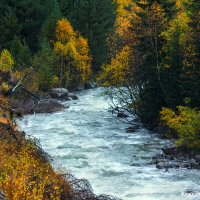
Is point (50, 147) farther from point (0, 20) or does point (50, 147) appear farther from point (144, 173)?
point (0, 20)

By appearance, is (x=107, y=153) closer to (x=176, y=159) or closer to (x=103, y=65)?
(x=176, y=159)

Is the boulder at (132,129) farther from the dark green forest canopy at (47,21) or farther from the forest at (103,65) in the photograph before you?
the dark green forest canopy at (47,21)

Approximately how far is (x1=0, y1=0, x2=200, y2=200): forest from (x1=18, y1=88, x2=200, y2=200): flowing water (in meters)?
2.60

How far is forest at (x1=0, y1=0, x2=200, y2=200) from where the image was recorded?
1945 centimetres

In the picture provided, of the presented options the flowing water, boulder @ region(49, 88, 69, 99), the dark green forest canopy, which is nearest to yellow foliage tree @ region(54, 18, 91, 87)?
the dark green forest canopy

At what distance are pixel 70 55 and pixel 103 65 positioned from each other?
1611 cm

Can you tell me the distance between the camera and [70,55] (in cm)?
6141

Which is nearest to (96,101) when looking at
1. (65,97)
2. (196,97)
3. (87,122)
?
(65,97)

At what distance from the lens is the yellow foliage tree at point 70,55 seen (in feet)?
201

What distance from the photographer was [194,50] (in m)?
32.7

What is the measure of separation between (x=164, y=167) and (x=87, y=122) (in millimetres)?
16068

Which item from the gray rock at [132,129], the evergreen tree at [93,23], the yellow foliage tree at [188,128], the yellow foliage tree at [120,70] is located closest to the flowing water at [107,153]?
the gray rock at [132,129]

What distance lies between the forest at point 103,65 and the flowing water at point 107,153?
2.60 m

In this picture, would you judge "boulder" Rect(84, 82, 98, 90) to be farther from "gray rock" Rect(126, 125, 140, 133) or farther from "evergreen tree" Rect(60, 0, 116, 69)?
"gray rock" Rect(126, 125, 140, 133)
